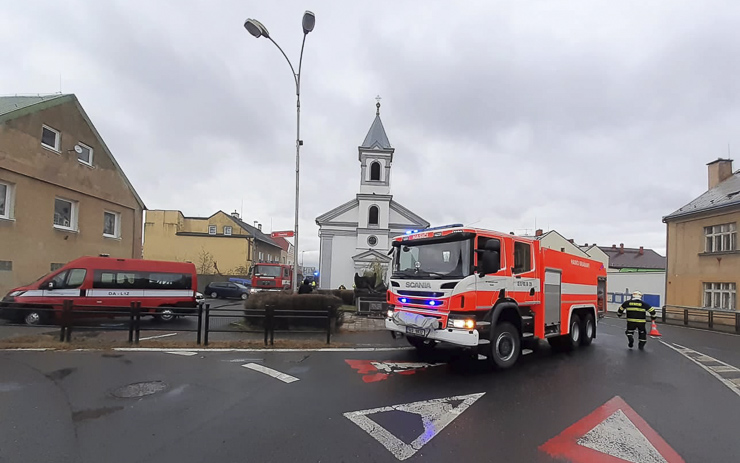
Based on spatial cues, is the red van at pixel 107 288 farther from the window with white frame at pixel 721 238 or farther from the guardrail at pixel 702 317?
the window with white frame at pixel 721 238

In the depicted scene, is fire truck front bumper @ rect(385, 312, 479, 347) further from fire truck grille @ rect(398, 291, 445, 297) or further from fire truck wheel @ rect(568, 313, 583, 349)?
fire truck wheel @ rect(568, 313, 583, 349)

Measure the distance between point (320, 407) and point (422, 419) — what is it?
1.37 meters

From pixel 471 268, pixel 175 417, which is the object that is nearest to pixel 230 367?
pixel 175 417

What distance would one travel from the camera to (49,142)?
57.2 feet

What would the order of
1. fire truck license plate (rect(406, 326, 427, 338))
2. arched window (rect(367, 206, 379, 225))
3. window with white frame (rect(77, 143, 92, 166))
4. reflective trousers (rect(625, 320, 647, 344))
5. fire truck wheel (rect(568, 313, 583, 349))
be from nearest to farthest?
fire truck license plate (rect(406, 326, 427, 338)) → fire truck wheel (rect(568, 313, 583, 349)) → reflective trousers (rect(625, 320, 647, 344)) → window with white frame (rect(77, 143, 92, 166)) → arched window (rect(367, 206, 379, 225))

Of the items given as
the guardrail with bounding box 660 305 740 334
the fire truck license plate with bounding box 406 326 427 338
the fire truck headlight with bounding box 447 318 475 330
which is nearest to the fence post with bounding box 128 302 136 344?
the fire truck license plate with bounding box 406 326 427 338

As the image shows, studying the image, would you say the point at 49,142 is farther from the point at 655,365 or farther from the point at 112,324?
the point at 655,365

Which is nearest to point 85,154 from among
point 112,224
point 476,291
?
point 112,224

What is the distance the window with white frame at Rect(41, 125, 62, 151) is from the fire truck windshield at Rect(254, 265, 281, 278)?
13405 millimetres

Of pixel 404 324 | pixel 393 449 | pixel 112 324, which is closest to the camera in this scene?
pixel 393 449

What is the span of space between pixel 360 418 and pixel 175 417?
227cm

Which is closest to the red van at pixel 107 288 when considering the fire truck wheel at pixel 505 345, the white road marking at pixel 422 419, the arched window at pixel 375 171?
the white road marking at pixel 422 419

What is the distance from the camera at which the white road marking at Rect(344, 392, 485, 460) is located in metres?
4.38

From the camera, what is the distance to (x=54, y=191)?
17141mm
